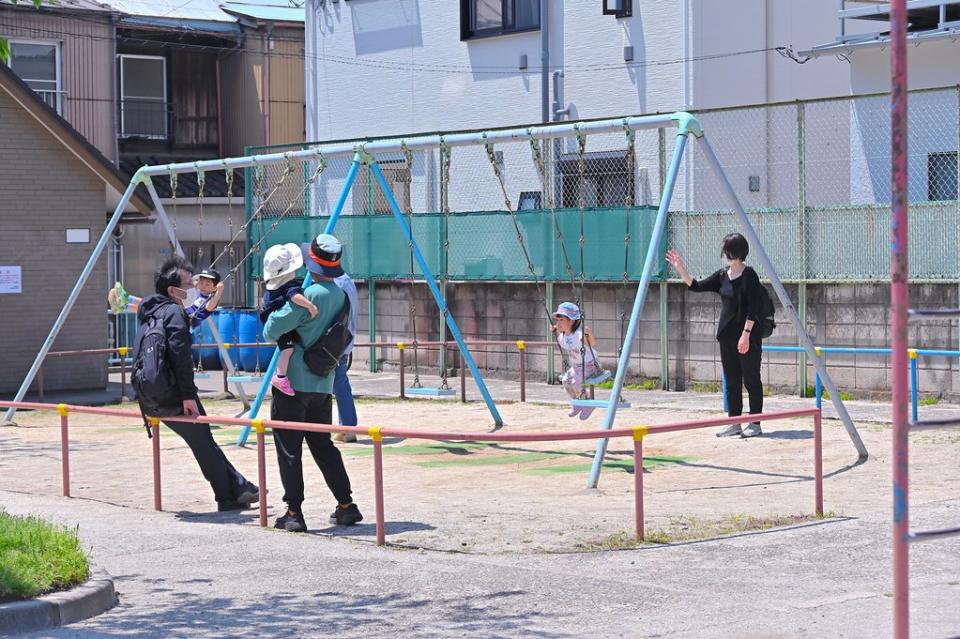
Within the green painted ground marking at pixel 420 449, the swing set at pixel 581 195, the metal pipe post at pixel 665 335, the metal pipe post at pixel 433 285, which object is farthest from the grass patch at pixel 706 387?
the green painted ground marking at pixel 420 449

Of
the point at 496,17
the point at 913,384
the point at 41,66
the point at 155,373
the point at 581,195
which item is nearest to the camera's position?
the point at 155,373

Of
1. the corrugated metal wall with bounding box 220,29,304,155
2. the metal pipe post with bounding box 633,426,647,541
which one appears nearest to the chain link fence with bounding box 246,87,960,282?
the metal pipe post with bounding box 633,426,647,541

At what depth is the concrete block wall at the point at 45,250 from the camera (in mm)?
19844

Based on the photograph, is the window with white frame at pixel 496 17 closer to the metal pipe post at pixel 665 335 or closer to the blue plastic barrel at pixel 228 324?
the blue plastic barrel at pixel 228 324

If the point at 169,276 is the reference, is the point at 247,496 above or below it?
below

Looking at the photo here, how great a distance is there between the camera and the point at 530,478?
37.8 feet

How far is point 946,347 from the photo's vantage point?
1567cm

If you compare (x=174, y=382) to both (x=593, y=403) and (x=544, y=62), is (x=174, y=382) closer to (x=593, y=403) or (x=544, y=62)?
(x=593, y=403)

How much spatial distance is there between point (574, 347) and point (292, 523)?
4256 mm

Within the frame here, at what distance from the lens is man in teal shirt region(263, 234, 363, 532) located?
9.34 m

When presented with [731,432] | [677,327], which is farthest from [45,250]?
[731,432]

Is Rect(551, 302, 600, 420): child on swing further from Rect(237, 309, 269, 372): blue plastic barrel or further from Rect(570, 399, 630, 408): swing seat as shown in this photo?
Rect(237, 309, 269, 372): blue plastic barrel

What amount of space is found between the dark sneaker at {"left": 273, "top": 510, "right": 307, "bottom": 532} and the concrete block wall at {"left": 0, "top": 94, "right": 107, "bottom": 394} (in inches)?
448

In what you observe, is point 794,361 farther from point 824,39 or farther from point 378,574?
point 378,574
